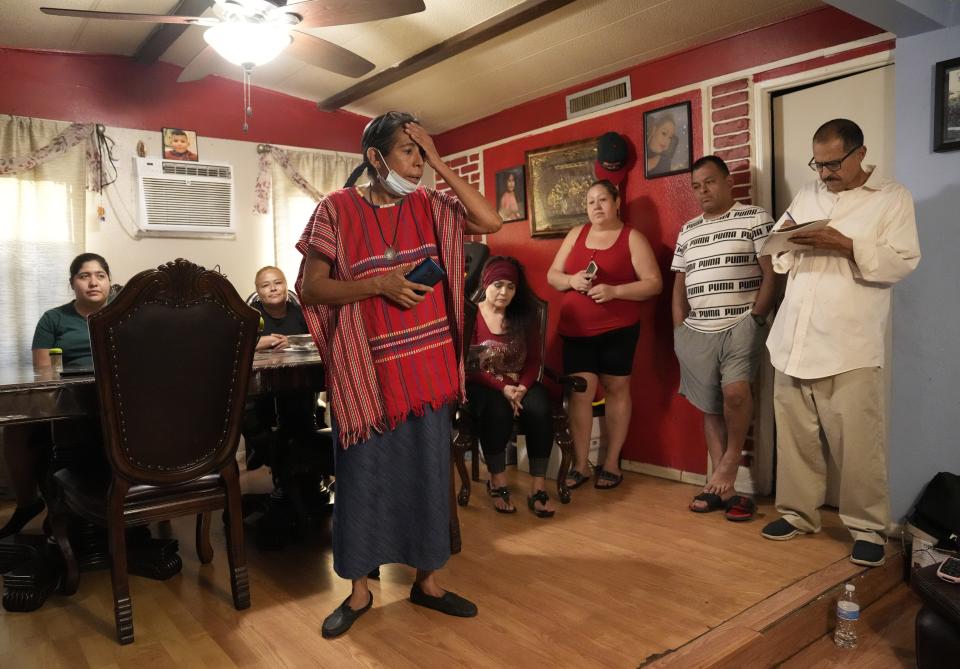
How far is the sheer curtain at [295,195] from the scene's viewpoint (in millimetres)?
4641

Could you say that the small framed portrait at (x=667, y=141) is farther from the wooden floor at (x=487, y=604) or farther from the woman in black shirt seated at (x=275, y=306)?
the woman in black shirt seated at (x=275, y=306)

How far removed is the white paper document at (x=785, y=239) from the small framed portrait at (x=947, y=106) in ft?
1.65

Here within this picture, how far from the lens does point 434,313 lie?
1966 mm

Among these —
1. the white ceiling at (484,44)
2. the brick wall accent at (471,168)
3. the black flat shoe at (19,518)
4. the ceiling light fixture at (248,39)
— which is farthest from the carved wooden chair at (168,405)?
the brick wall accent at (471,168)

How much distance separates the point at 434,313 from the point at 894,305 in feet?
5.79

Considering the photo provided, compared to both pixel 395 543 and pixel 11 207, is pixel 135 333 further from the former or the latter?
pixel 11 207

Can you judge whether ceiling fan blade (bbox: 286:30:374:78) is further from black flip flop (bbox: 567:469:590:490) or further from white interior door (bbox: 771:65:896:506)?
black flip flop (bbox: 567:469:590:490)

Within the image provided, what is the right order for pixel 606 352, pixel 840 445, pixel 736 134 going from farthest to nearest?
pixel 606 352, pixel 736 134, pixel 840 445

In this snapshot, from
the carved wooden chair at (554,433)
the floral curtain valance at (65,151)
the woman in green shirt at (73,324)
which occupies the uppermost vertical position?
the floral curtain valance at (65,151)

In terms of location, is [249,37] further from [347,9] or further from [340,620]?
[340,620]

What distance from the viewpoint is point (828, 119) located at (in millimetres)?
2990

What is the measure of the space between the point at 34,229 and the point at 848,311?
13.3ft

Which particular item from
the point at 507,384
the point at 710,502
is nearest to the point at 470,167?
the point at 507,384

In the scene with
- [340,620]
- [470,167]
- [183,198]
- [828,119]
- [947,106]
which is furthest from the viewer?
[470,167]
